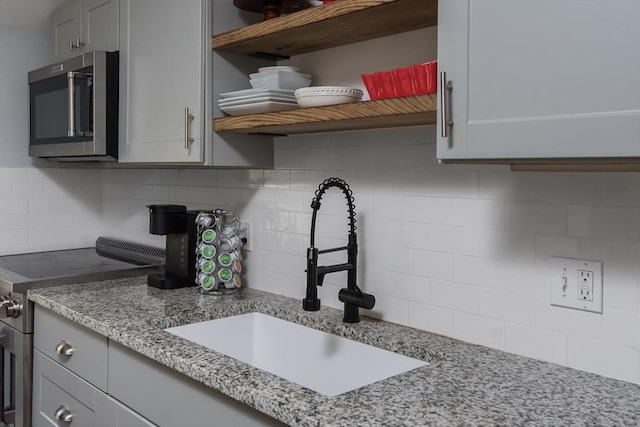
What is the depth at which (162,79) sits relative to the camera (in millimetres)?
2090

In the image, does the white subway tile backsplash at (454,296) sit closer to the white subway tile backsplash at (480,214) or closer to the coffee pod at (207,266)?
the white subway tile backsplash at (480,214)

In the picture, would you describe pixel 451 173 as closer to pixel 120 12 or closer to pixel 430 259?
pixel 430 259

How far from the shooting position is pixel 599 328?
1317 mm

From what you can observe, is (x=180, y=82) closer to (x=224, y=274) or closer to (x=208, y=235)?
(x=208, y=235)

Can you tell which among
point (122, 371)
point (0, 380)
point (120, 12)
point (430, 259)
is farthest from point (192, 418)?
point (120, 12)

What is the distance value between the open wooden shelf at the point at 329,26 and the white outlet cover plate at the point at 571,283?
71 centimetres

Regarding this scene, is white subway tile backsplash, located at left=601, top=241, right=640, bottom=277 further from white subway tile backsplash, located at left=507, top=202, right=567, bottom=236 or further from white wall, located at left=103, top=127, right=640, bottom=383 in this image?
white subway tile backsplash, located at left=507, top=202, right=567, bottom=236

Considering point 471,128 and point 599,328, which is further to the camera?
point 599,328

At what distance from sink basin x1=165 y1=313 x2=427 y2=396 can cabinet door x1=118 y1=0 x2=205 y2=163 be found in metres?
0.58

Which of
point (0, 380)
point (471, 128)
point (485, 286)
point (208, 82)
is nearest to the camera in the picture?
point (471, 128)

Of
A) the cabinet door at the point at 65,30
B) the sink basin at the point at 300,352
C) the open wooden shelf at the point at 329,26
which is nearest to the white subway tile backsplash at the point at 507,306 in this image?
the sink basin at the point at 300,352

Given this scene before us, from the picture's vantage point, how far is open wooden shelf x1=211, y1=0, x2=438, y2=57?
146 centimetres

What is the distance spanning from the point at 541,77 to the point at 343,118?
587 mm

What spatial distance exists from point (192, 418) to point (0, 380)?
1.39m
